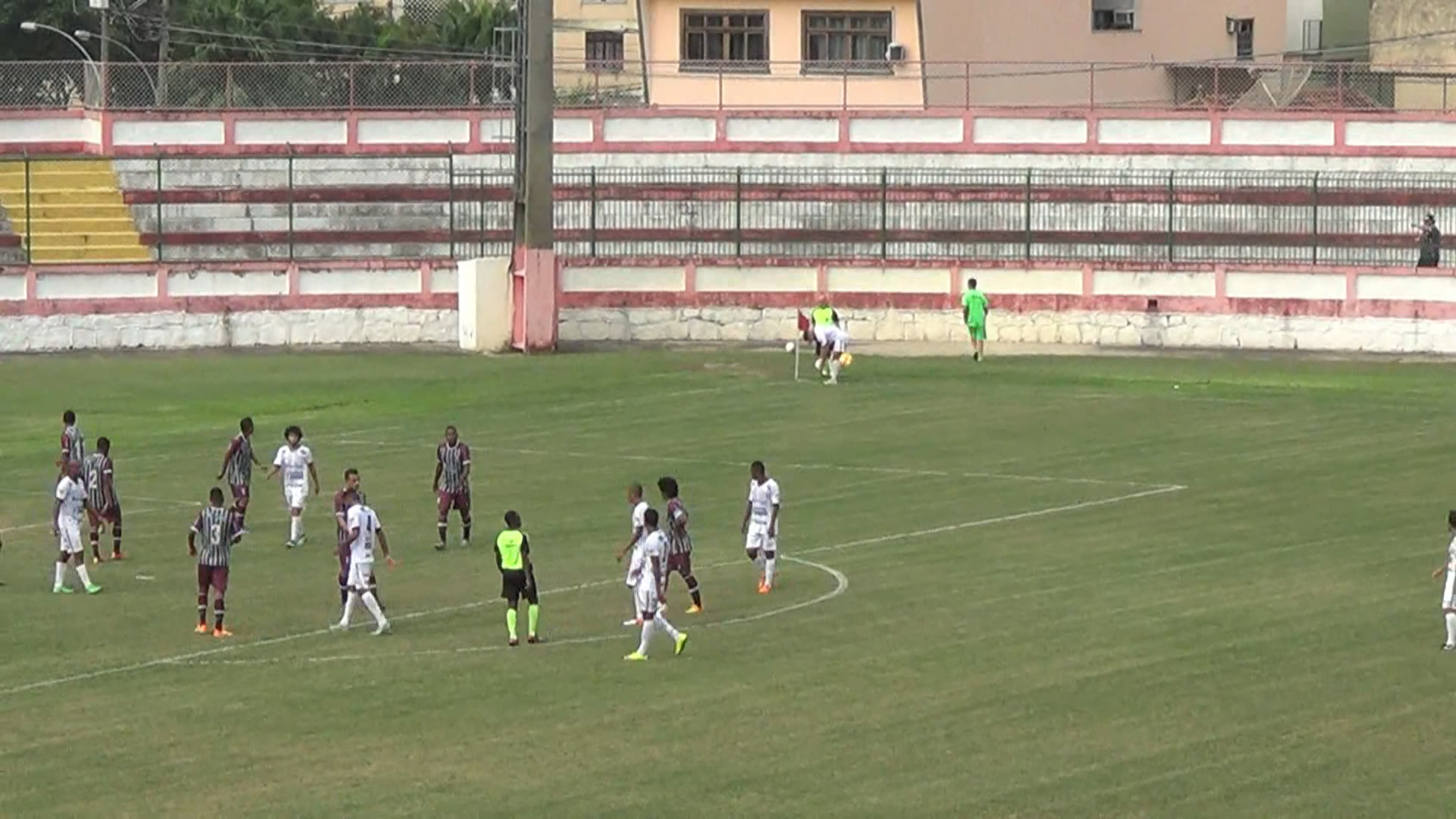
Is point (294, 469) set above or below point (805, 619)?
above

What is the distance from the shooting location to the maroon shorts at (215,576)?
109 feet

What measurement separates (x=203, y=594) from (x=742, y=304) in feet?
107

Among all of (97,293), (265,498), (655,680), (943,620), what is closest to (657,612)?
(655,680)

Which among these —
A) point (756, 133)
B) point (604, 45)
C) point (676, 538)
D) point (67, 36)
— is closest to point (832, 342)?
point (756, 133)

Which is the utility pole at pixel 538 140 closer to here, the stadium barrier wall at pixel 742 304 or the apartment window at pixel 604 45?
the stadium barrier wall at pixel 742 304

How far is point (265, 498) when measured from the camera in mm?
44531

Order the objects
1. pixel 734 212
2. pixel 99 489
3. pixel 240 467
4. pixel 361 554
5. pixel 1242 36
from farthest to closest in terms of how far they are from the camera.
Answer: pixel 1242 36
pixel 734 212
pixel 240 467
pixel 99 489
pixel 361 554

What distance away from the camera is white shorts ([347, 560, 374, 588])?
32844 mm

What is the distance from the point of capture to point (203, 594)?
33.4 m

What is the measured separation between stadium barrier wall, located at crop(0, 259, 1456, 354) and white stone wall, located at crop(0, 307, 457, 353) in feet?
0.11

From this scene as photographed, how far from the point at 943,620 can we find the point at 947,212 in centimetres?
3520

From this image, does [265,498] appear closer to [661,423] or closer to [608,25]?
[661,423]

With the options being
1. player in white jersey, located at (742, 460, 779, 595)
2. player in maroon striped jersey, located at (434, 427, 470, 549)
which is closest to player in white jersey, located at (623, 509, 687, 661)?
player in white jersey, located at (742, 460, 779, 595)

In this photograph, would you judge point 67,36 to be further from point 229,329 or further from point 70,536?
point 70,536
